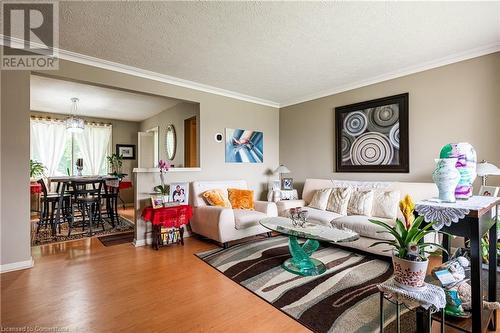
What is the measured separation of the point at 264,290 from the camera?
2193mm

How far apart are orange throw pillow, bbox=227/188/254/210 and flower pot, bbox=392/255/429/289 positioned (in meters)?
2.77

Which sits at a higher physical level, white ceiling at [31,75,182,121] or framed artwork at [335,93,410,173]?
white ceiling at [31,75,182,121]

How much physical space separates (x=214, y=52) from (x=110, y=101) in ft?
10.9

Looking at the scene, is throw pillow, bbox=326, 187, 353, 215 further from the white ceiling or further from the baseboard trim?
the baseboard trim

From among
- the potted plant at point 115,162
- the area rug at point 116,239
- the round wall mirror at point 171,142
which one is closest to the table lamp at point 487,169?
the area rug at point 116,239

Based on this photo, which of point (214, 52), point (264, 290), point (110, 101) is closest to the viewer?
point (264, 290)

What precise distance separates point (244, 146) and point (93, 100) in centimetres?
330

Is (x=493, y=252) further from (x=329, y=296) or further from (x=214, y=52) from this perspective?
(x=214, y=52)

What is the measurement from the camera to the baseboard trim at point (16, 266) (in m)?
2.58

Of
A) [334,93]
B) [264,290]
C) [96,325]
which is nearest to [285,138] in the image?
[334,93]

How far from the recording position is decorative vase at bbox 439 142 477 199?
1.51 m

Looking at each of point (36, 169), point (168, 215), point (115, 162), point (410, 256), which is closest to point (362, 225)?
point (410, 256)

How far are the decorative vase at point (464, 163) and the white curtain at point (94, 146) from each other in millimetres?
7420

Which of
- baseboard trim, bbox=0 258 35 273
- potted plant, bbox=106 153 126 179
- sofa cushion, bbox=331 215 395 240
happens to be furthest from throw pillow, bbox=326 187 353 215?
potted plant, bbox=106 153 126 179
